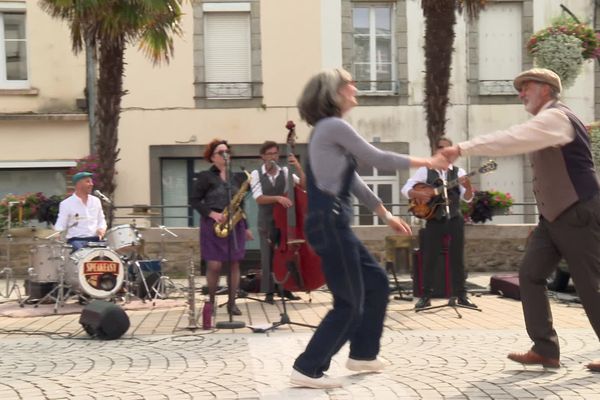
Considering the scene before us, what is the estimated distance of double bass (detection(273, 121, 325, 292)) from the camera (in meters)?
7.93

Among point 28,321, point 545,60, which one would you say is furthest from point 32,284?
point 545,60

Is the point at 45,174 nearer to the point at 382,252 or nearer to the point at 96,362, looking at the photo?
the point at 382,252

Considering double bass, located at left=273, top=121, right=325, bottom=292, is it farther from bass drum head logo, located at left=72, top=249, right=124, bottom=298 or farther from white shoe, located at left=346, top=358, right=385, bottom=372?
bass drum head logo, located at left=72, top=249, right=124, bottom=298

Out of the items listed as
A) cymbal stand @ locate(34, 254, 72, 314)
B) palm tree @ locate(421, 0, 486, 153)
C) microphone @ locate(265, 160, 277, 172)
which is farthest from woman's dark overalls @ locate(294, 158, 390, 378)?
palm tree @ locate(421, 0, 486, 153)

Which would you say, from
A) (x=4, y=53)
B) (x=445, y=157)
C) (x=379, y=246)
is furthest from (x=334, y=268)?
(x=4, y=53)

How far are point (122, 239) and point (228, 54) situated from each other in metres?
10.0

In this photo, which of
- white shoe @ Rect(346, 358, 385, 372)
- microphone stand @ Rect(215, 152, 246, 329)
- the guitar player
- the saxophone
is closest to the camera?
white shoe @ Rect(346, 358, 385, 372)

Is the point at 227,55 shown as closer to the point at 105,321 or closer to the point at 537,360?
the point at 105,321

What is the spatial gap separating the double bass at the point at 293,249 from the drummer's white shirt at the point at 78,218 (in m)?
2.52

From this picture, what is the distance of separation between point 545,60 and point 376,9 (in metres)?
6.46

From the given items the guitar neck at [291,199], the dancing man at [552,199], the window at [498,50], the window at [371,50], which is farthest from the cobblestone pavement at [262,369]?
the window at [498,50]

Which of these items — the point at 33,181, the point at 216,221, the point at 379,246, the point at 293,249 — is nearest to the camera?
the point at 293,249

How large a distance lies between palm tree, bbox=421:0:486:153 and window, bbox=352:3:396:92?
5397 mm

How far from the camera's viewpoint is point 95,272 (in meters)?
10.2
